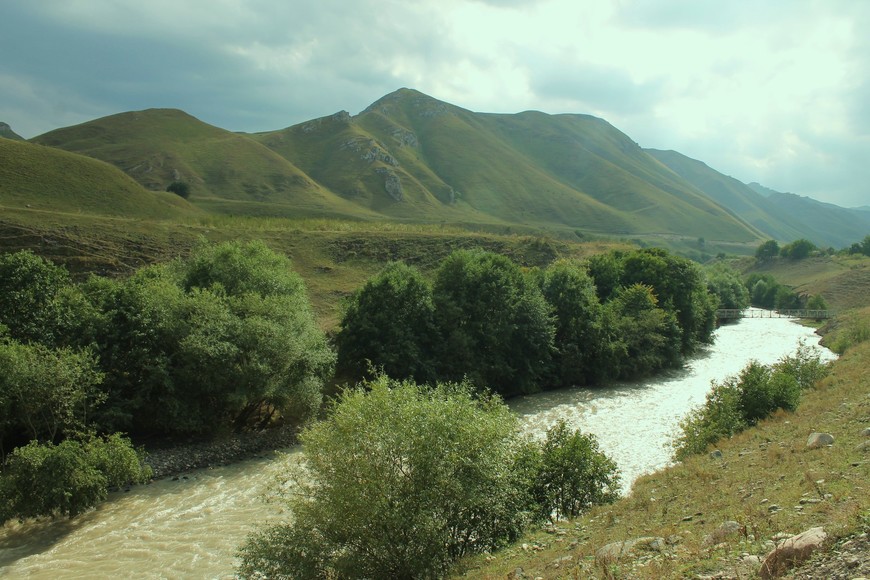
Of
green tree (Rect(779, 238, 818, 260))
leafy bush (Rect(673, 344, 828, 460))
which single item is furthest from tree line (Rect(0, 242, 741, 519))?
green tree (Rect(779, 238, 818, 260))

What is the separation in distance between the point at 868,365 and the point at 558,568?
33.1 m

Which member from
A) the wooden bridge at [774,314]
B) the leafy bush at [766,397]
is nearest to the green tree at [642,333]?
the leafy bush at [766,397]

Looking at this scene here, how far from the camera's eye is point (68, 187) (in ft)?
328

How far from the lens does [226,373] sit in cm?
3616

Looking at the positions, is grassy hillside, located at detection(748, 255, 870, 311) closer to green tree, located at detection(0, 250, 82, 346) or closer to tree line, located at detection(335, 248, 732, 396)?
tree line, located at detection(335, 248, 732, 396)

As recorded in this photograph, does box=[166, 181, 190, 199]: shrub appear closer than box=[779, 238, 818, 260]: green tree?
Yes

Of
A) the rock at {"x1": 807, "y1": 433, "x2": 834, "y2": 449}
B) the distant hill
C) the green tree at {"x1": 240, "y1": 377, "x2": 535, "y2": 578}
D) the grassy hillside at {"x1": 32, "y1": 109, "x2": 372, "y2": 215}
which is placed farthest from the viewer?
the grassy hillside at {"x1": 32, "y1": 109, "x2": 372, "y2": 215}

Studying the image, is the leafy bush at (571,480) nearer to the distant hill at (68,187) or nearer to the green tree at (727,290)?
the distant hill at (68,187)

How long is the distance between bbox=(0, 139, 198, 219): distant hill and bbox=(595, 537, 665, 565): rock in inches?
3847

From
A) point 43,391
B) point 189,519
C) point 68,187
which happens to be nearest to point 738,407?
point 189,519

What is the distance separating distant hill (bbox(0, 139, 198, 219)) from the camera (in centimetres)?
9175

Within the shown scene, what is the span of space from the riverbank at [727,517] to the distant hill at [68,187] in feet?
314

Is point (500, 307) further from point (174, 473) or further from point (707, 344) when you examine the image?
point (707, 344)

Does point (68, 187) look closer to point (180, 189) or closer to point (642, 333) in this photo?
point (180, 189)
